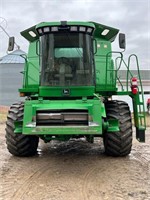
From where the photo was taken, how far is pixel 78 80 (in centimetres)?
712

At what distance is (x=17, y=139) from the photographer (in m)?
7.51

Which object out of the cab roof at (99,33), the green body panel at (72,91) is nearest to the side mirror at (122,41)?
the cab roof at (99,33)

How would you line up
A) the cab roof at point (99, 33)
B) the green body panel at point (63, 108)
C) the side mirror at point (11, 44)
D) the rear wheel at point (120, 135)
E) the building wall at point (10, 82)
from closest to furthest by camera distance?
1. the green body panel at point (63, 108)
2. the rear wheel at point (120, 135)
3. the side mirror at point (11, 44)
4. the cab roof at point (99, 33)
5. the building wall at point (10, 82)

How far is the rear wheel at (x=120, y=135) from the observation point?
742cm

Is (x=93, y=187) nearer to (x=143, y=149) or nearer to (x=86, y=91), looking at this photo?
(x=86, y=91)

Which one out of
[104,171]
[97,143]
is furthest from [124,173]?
[97,143]

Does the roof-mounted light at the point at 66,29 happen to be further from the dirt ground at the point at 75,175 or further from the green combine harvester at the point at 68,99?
the dirt ground at the point at 75,175

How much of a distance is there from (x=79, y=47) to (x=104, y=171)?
2.56m

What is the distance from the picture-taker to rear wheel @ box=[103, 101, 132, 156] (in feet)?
24.3

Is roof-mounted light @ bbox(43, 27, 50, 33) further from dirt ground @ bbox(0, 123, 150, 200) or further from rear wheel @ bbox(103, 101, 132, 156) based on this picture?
dirt ground @ bbox(0, 123, 150, 200)

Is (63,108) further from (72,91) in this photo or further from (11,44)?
(11,44)

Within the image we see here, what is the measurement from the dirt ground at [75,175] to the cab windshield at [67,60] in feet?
5.65

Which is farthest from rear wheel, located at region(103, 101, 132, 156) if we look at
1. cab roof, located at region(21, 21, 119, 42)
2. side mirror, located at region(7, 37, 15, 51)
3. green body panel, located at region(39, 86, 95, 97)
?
side mirror, located at region(7, 37, 15, 51)

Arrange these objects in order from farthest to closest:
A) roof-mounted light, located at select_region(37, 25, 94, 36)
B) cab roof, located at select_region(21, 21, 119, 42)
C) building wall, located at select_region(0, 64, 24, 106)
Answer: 1. building wall, located at select_region(0, 64, 24, 106)
2. cab roof, located at select_region(21, 21, 119, 42)
3. roof-mounted light, located at select_region(37, 25, 94, 36)
